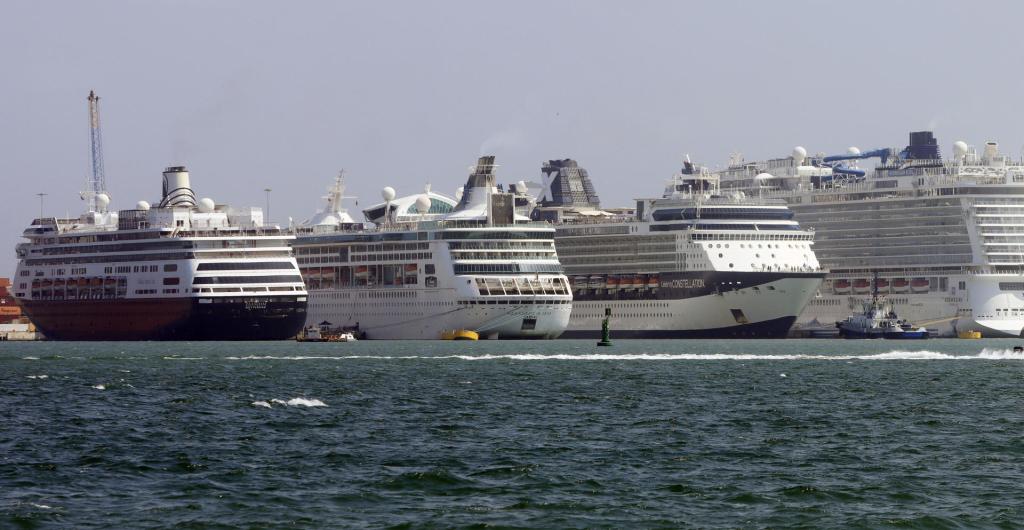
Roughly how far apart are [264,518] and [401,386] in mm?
47689

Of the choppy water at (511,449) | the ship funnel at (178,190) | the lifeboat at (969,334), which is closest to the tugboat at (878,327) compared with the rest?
the lifeboat at (969,334)

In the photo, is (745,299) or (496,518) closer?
(496,518)

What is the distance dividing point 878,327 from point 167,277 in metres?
72.0

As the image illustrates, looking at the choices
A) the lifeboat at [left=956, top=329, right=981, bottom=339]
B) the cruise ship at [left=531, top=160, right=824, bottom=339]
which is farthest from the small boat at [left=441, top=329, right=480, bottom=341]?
the lifeboat at [left=956, top=329, right=981, bottom=339]

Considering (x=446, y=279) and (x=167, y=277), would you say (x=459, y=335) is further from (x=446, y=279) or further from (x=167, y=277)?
(x=167, y=277)

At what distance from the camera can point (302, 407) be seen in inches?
2948

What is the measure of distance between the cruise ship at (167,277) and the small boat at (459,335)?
44.8ft

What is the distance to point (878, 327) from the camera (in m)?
192

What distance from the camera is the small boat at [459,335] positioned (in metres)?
178

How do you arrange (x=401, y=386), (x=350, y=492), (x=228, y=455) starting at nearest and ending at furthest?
(x=350, y=492), (x=228, y=455), (x=401, y=386)

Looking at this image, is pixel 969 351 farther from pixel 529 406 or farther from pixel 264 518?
pixel 264 518

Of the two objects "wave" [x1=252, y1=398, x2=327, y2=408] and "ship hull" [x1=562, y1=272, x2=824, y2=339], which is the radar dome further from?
"wave" [x1=252, y1=398, x2=327, y2=408]

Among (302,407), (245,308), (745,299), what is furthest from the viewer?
(745,299)

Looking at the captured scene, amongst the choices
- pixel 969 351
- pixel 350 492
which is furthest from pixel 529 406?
pixel 969 351
